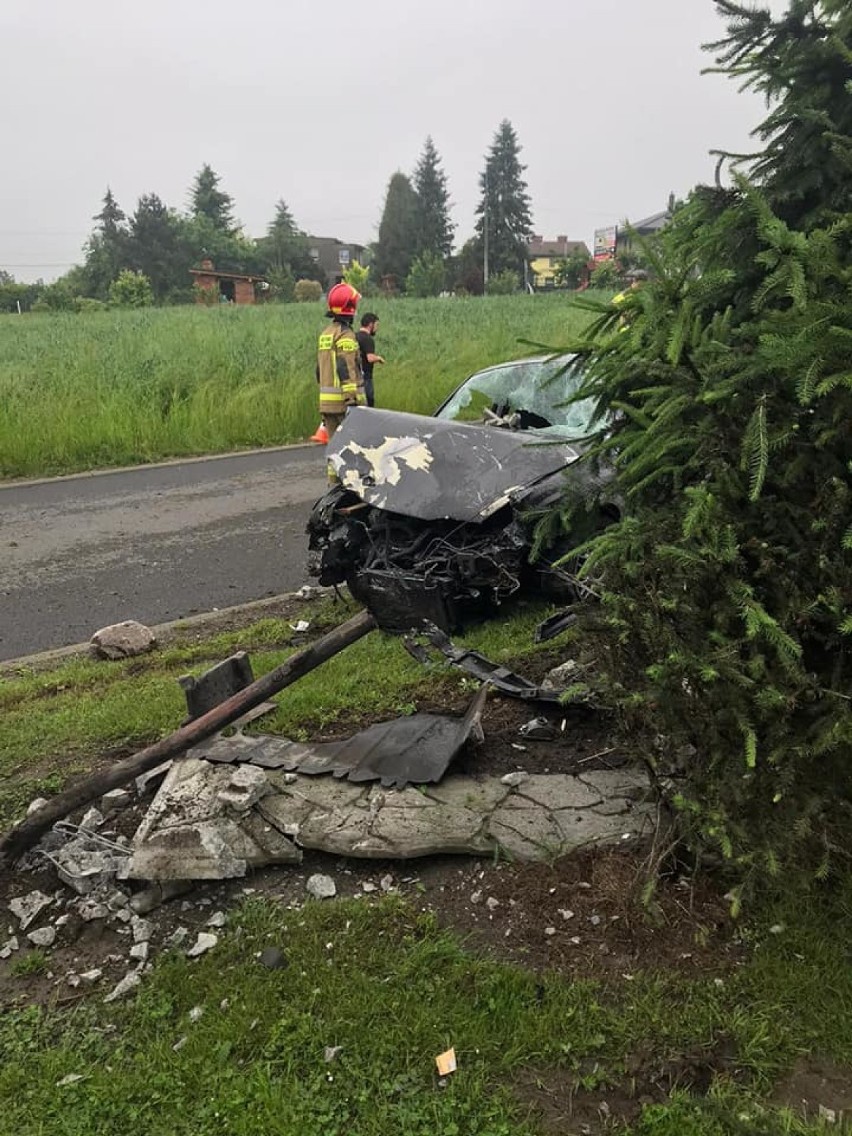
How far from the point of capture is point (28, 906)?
299cm

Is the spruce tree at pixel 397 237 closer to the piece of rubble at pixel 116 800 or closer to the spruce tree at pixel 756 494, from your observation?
the piece of rubble at pixel 116 800

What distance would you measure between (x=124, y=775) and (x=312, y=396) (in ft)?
38.3

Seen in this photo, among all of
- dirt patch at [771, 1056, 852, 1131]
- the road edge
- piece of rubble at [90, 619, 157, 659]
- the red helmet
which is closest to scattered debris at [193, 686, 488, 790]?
dirt patch at [771, 1056, 852, 1131]

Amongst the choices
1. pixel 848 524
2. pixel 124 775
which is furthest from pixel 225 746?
pixel 848 524

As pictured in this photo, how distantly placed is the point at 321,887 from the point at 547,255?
108 m

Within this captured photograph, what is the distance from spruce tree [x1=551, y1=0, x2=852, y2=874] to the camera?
7.29ft

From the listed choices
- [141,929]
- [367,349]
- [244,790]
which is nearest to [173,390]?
[367,349]

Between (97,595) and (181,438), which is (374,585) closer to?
(97,595)

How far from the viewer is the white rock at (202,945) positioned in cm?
272

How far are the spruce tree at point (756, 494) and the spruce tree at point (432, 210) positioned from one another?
8065 cm

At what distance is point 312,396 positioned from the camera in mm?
14211

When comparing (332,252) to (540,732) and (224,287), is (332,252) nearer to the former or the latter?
(224,287)

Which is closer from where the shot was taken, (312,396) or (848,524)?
(848,524)

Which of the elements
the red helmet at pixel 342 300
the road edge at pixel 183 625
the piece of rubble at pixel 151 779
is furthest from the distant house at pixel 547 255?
the piece of rubble at pixel 151 779
